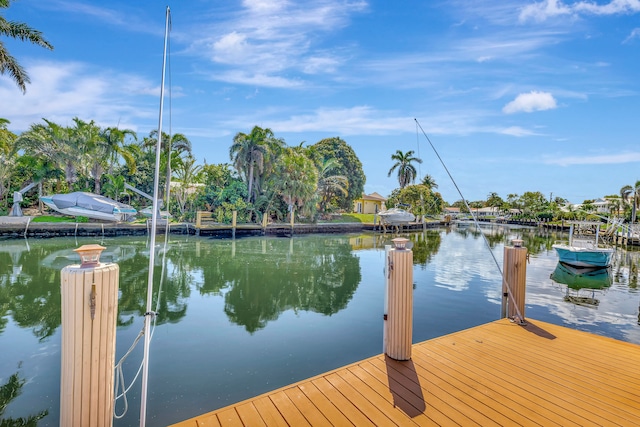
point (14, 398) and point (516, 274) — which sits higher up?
point (516, 274)

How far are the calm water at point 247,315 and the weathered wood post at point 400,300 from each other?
1464mm

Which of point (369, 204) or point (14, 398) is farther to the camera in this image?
point (369, 204)

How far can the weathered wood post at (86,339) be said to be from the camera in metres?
1.76

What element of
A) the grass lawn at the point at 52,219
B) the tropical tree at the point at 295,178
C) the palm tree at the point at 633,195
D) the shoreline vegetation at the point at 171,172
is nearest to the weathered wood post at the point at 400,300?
the shoreline vegetation at the point at 171,172

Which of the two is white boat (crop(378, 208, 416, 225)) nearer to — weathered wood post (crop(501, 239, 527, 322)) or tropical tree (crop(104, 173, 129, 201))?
tropical tree (crop(104, 173, 129, 201))

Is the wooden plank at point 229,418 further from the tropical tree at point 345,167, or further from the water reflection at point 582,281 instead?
the tropical tree at point 345,167

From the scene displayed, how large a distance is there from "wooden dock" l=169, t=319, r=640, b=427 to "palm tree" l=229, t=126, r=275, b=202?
83.4 feet

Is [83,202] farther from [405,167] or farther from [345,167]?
[405,167]

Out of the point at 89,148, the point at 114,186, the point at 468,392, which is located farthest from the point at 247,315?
the point at 114,186

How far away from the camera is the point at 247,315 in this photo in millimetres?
6688

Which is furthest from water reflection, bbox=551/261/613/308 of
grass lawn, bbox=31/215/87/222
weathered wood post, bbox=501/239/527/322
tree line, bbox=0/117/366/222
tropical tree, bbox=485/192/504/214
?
tropical tree, bbox=485/192/504/214

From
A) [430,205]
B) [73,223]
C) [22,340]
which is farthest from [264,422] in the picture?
[430,205]

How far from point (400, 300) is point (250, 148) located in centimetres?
2606

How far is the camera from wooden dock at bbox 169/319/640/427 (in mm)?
2371
